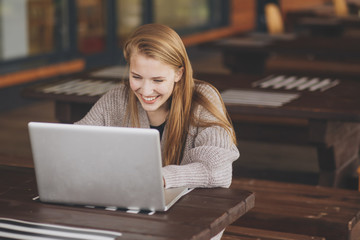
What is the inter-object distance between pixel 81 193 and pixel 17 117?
180 inches

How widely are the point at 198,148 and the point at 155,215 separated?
1.39 feet

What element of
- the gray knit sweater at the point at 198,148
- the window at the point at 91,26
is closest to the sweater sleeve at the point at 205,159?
the gray knit sweater at the point at 198,148

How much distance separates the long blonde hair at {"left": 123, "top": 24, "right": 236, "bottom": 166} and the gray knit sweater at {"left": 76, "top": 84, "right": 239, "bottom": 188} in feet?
0.08

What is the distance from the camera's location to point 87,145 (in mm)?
2016

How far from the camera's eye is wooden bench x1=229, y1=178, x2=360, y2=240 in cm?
283

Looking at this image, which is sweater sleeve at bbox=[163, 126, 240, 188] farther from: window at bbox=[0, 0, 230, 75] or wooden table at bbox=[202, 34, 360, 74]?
window at bbox=[0, 0, 230, 75]

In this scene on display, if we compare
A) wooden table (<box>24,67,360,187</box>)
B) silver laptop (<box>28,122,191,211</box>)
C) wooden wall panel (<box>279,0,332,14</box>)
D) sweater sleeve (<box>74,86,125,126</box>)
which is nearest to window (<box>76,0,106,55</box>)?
wooden table (<box>24,67,360,187</box>)

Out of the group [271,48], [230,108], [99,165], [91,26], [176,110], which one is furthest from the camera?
[91,26]

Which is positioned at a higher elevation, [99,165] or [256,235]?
[99,165]

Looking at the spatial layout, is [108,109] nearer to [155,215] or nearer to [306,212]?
[155,215]

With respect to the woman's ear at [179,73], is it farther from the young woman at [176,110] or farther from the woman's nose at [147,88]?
the woman's nose at [147,88]

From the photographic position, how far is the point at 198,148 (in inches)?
95.3

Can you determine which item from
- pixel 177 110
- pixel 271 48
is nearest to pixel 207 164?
pixel 177 110

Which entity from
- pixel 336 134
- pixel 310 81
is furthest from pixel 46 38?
pixel 336 134
